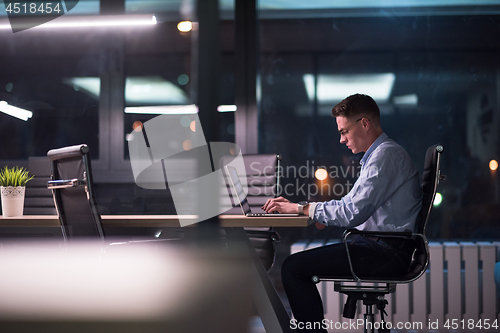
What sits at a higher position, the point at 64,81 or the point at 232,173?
the point at 64,81

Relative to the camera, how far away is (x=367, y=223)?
2152 mm

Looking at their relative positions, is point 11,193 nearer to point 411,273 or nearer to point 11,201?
point 11,201

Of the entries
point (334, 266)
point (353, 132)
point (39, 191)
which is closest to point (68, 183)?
point (334, 266)

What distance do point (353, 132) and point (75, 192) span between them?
1436 mm

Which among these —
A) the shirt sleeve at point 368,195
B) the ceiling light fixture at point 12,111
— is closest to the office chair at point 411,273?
the shirt sleeve at point 368,195

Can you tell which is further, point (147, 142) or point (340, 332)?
point (147, 142)

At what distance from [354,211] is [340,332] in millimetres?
1694

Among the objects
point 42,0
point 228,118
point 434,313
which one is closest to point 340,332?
point 434,313

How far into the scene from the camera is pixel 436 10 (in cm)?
414

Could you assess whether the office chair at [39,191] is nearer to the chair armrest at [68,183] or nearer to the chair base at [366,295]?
the chair armrest at [68,183]

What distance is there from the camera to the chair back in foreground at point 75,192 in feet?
6.45

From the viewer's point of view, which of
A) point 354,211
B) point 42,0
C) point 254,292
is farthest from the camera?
point 42,0

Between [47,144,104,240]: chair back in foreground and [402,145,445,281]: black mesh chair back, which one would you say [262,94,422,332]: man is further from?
[47,144,104,240]: chair back in foreground

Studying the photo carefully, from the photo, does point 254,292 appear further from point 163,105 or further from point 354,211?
point 163,105
